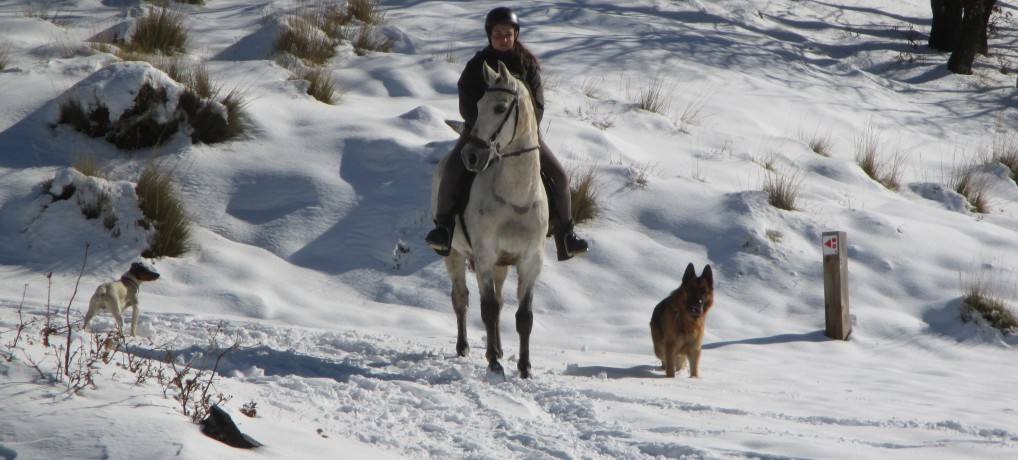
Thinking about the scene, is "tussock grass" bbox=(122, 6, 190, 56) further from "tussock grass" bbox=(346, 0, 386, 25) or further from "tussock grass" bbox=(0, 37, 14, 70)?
"tussock grass" bbox=(346, 0, 386, 25)

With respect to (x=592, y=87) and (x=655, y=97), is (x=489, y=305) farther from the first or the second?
(x=592, y=87)

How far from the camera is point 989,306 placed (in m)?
8.94

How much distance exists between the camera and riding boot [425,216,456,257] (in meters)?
6.07

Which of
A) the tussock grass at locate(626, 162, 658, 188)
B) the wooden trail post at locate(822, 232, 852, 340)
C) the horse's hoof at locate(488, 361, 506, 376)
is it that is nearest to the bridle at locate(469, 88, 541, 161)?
the horse's hoof at locate(488, 361, 506, 376)

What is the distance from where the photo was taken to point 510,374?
5949mm

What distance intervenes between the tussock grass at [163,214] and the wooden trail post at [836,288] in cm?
653

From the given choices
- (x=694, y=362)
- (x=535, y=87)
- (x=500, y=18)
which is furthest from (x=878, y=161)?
(x=500, y=18)

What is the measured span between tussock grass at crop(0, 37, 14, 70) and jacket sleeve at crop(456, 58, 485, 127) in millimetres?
7925

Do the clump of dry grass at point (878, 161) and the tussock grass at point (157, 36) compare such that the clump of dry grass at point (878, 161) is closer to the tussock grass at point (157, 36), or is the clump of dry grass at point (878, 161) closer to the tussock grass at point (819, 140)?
the tussock grass at point (819, 140)

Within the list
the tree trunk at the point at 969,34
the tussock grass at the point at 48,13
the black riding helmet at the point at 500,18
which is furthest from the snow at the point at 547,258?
the black riding helmet at the point at 500,18

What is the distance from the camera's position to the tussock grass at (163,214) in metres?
8.54

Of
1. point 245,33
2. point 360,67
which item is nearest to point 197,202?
point 360,67

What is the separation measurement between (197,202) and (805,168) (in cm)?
827

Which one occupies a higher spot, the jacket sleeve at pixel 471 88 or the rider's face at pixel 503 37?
the rider's face at pixel 503 37
